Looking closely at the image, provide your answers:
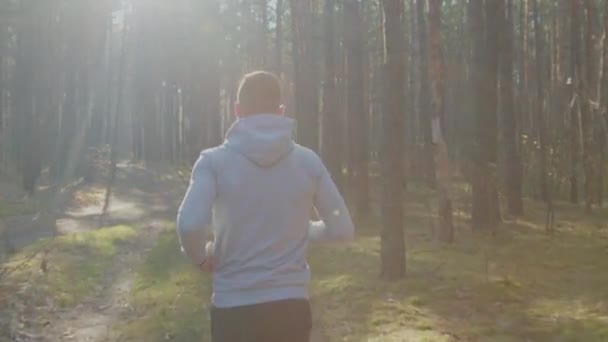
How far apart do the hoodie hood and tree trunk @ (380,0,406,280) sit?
8.16 metres

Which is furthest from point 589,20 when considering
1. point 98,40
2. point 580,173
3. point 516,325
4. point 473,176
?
point 98,40

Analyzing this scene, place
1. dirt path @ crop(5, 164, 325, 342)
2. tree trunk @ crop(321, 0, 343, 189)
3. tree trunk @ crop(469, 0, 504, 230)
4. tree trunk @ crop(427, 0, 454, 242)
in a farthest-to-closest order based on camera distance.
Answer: tree trunk @ crop(321, 0, 343, 189) < tree trunk @ crop(469, 0, 504, 230) < tree trunk @ crop(427, 0, 454, 242) < dirt path @ crop(5, 164, 325, 342)

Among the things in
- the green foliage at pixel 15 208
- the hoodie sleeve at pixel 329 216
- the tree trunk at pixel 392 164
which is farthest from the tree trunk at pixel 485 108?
the hoodie sleeve at pixel 329 216

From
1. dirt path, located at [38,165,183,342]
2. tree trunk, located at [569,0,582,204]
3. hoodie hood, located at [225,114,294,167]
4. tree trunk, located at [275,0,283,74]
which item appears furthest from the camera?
tree trunk, located at [275,0,283,74]

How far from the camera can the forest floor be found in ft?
31.4

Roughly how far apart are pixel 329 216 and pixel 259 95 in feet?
1.94

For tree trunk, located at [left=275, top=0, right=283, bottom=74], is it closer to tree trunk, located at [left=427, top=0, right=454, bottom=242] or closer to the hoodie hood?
tree trunk, located at [left=427, top=0, right=454, bottom=242]

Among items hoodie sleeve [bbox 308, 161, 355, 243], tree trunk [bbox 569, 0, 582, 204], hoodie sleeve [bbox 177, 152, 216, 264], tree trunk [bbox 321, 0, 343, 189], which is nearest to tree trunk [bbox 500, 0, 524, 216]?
tree trunk [bbox 569, 0, 582, 204]

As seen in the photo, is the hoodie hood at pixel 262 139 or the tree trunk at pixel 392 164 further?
the tree trunk at pixel 392 164

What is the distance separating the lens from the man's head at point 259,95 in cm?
392

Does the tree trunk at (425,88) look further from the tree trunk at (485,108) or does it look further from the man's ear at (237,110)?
the man's ear at (237,110)

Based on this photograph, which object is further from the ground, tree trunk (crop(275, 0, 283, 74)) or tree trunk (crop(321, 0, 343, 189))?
tree trunk (crop(275, 0, 283, 74))

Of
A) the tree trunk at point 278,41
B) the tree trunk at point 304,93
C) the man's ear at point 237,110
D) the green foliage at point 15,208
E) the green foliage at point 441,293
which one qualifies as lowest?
the green foliage at point 441,293

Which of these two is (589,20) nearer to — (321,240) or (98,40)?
(321,240)
